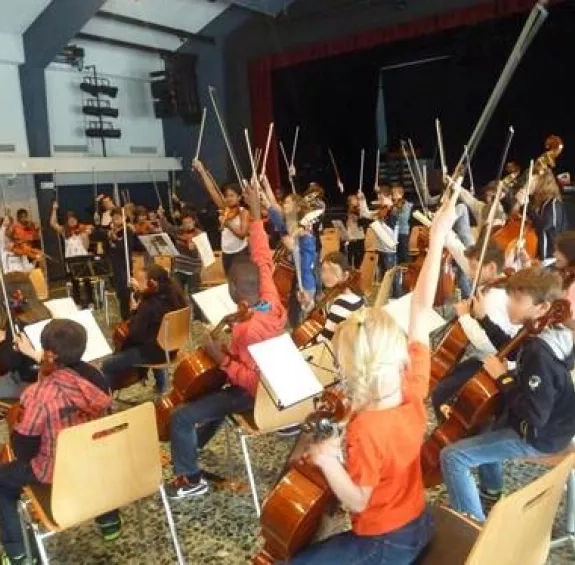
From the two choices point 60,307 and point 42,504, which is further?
point 60,307

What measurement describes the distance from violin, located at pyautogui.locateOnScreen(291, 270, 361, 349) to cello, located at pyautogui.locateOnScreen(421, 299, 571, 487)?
1.20 m

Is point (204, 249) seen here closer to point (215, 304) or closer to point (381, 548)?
point (215, 304)

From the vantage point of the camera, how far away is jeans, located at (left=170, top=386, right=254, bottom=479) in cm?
302

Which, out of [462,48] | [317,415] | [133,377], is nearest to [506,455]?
[317,415]

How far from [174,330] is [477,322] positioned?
6.32ft

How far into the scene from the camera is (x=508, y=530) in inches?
57.0

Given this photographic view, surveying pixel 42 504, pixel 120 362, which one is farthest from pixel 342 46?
pixel 42 504

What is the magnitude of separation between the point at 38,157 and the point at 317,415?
10.2 meters

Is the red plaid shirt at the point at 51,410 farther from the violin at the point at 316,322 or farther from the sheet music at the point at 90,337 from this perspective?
the violin at the point at 316,322

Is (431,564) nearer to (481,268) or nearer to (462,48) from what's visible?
(481,268)

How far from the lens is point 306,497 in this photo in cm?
191

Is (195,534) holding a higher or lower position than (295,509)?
lower

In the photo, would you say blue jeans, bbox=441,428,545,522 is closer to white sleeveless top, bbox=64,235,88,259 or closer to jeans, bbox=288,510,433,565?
jeans, bbox=288,510,433,565

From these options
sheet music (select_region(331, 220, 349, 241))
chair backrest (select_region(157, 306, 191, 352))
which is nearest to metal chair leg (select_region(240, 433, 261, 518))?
chair backrest (select_region(157, 306, 191, 352))
